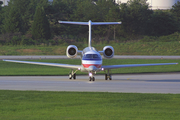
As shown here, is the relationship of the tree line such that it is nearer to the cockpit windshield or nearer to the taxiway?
the cockpit windshield

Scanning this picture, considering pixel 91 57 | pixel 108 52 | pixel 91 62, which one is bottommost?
pixel 91 62

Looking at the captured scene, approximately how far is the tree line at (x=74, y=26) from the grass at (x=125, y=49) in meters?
6.47

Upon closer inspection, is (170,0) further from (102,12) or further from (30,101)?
(30,101)

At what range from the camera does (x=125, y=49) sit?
68812 mm

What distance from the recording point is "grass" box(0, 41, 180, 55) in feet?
218

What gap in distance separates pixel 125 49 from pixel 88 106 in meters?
56.7

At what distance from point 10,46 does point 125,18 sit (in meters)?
30.4

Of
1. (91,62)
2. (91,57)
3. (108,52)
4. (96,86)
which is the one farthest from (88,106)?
(108,52)

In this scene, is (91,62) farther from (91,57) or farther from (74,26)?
(74,26)

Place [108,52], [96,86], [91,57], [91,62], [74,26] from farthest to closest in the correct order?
1. [74,26]
2. [108,52]
3. [91,57]
4. [91,62]
5. [96,86]

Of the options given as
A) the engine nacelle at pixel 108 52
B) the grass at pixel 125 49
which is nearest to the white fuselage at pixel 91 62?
the engine nacelle at pixel 108 52

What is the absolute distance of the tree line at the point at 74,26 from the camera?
77375mm

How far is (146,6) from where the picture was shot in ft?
299

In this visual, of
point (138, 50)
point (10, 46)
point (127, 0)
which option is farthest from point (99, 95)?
point (127, 0)
